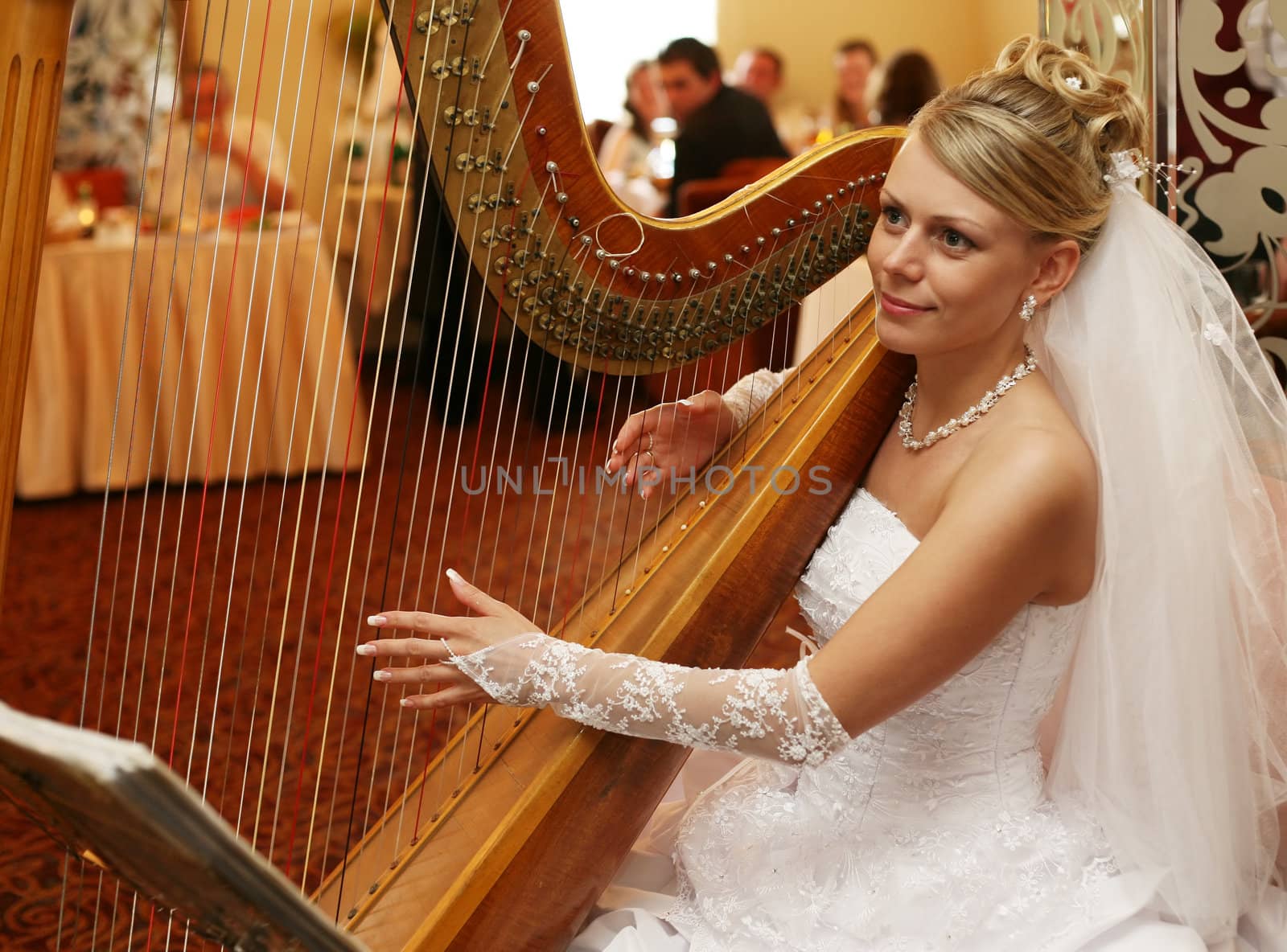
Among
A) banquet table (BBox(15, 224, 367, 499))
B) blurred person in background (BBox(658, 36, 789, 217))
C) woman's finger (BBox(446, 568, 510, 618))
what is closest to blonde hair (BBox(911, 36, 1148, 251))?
woman's finger (BBox(446, 568, 510, 618))

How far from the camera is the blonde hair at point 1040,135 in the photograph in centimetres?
132

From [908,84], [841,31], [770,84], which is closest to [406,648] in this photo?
[908,84]

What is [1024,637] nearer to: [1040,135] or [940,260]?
[940,260]

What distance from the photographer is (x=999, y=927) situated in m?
1.36

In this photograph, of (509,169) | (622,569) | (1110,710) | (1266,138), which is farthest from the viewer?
(1266,138)

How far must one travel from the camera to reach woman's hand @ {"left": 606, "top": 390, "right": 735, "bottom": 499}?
6.03 ft

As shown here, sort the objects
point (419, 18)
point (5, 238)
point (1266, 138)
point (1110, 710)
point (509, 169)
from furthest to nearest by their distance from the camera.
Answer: point (1266, 138) → point (1110, 710) → point (509, 169) → point (419, 18) → point (5, 238)

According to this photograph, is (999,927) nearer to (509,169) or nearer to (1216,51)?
(509,169)

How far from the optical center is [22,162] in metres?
0.82

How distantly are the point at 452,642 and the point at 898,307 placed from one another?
624 millimetres

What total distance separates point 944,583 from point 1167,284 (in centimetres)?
47

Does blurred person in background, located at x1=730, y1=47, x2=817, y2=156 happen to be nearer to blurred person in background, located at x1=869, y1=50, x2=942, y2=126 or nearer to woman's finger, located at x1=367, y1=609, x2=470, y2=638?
blurred person in background, located at x1=869, y1=50, x2=942, y2=126

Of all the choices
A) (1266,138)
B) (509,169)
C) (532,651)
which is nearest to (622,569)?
(532,651)

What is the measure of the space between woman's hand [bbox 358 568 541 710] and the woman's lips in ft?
1.78
